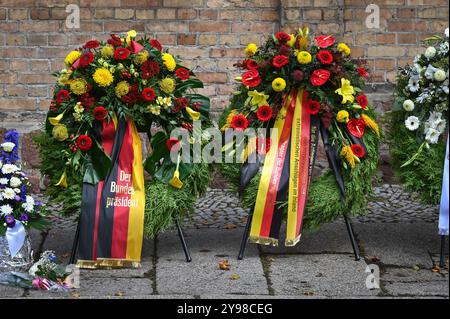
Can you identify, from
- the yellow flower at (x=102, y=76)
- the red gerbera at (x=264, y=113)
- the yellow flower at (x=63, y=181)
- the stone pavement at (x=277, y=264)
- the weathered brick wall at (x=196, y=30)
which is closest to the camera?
the stone pavement at (x=277, y=264)

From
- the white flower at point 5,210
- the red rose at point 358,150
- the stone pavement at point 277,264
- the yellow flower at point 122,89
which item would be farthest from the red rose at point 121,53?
the red rose at point 358,150

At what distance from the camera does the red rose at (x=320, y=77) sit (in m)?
5.75

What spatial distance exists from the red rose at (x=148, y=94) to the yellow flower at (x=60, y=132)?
1.68 ft

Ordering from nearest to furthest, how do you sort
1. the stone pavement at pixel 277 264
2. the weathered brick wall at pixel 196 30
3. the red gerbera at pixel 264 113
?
the stone pavement at pixel 277 264 < the red gerbera at pixel 264 113 < the weathered brick wall at pixel 196 30

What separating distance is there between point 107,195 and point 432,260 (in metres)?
2.08

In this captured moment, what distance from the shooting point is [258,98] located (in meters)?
5.85

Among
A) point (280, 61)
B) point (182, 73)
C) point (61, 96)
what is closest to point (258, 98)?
point (280, 61)

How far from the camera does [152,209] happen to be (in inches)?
228

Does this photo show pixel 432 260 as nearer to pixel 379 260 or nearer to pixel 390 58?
pixel 379 260

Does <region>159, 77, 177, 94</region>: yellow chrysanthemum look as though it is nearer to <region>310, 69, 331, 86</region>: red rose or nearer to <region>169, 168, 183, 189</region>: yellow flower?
<region>169, 168, 183, 189</region>: yellow flower

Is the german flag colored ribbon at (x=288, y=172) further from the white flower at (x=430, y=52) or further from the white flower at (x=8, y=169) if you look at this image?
the white flower at (x=8, y=169)

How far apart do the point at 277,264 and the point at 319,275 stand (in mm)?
321

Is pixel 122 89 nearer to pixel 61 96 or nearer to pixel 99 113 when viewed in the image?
pixel 99 113

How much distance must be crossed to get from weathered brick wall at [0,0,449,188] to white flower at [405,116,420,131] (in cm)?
186
